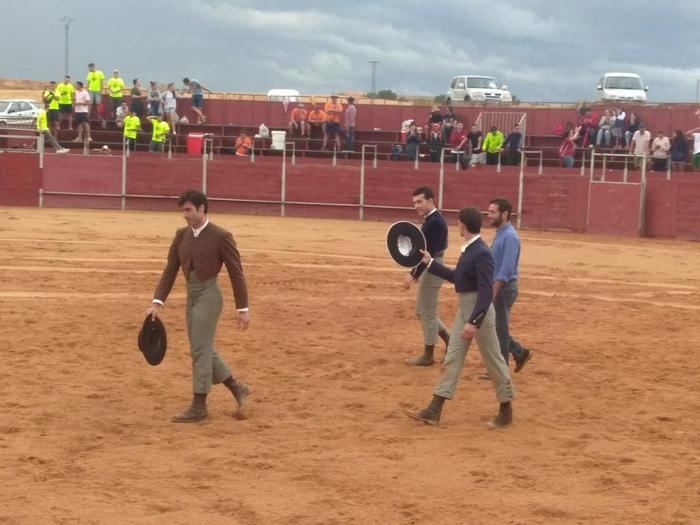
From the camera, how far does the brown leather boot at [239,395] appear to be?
330 inches

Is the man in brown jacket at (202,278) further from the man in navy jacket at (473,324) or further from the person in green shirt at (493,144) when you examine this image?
the person in green shirt at (493,144)

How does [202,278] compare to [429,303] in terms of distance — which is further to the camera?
[429,303]

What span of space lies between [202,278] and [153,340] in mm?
899

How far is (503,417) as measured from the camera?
27.1 ft

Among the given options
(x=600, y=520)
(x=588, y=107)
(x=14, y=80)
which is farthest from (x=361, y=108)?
→ (x=14, y=80)

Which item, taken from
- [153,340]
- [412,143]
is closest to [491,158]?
[412,143]

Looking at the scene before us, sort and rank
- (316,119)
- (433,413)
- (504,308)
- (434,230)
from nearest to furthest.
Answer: (433,413) → (504,308) → (434,230) → (316,119)

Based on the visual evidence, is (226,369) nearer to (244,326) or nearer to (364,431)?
(244,326)

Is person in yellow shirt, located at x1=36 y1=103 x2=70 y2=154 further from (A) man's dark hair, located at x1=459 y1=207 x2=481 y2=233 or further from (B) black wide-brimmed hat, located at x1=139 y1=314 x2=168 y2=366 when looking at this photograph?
(A) man's dark hair, located at x1=459 y1=207 x2=481 y2=233

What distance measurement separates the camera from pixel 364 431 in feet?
26.6

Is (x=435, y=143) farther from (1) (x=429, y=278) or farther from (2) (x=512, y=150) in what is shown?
(1) (x=429, y=278)

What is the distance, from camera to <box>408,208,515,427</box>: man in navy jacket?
792cm

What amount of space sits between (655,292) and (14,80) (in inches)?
2905

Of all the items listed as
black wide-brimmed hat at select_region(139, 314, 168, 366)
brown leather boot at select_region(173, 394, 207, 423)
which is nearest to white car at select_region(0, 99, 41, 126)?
black wide-brimmed hat at select_region(139, 314, 168, 366)
